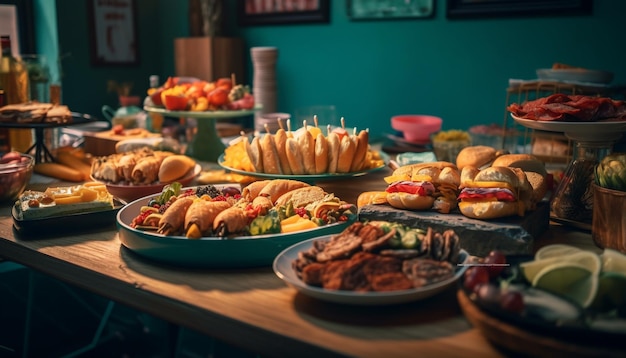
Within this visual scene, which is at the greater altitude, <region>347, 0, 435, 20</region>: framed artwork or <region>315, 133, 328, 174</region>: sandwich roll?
<region>347, 0, 435, 20</region>: framed artwork

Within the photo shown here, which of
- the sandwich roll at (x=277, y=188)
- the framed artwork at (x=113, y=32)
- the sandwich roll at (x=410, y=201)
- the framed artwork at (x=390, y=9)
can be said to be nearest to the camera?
the sandwich roll at (x=410, y=201)

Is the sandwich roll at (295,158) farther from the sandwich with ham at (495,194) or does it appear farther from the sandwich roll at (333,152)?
the sandwich with ham at (495,194)

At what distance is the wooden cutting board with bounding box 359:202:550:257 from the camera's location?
1.16 metres

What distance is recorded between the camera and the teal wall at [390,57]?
2.95m

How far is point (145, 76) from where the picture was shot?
4.38 m

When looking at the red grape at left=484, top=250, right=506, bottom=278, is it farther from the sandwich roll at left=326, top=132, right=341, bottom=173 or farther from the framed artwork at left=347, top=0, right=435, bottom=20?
the framed artwork at left=347, top=0, right=435, bottom=20

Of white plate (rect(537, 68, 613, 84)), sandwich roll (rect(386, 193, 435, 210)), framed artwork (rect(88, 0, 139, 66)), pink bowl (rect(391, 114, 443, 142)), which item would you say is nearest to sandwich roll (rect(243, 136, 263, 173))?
sandwich roll (rect(386, 193, 435, 210))

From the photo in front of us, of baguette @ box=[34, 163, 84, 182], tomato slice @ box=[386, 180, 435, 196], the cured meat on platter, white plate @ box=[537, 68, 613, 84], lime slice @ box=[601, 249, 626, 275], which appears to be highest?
white plate @ box=[537, 68, 613, 84]

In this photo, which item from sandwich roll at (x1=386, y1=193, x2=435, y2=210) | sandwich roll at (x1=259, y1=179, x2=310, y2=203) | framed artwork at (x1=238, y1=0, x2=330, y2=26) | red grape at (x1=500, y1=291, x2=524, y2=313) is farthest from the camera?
framed artwork at (x1=238, y1=0, x2=330, y2=26)

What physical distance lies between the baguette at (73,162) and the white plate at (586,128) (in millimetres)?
1354

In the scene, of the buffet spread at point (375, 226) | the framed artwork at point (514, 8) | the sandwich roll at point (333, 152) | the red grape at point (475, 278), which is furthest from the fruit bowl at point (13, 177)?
the framed artwork at point (514, 8)

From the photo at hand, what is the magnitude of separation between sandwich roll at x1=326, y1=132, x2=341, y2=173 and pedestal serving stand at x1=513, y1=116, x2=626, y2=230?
460 millimetres

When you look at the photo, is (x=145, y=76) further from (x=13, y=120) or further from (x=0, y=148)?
(x=13, y=120)

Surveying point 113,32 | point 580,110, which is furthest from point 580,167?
point 113,32
